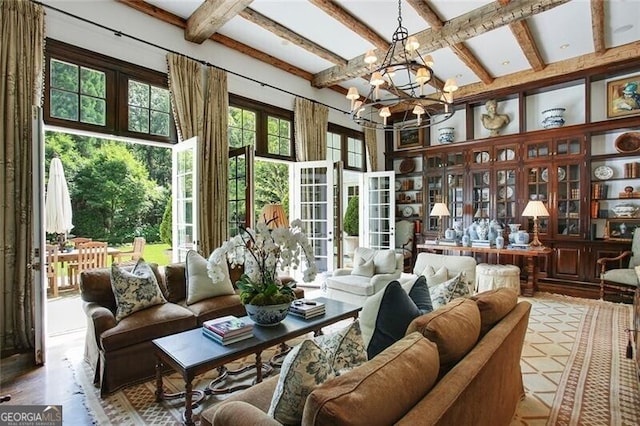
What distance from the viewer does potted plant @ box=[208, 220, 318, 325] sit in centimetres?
231

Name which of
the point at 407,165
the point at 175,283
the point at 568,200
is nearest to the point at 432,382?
the point at 175,283

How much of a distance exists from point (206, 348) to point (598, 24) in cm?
545

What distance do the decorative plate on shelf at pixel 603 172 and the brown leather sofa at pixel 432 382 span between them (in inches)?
183

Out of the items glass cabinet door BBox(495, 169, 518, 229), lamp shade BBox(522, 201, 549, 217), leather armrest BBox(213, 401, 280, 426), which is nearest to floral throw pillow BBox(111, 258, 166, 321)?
leather armrest BBox(213, 401, 280, 426)

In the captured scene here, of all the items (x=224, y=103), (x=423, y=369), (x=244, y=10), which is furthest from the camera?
(x=224, y=103)

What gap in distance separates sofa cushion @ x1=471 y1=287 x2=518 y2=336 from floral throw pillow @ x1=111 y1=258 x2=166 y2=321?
2.62 metres

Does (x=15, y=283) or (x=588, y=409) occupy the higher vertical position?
(x=15, y=283)

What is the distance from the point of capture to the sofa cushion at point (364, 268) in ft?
14.2

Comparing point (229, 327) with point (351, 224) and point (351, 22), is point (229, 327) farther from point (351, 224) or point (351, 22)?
point (351, 224)

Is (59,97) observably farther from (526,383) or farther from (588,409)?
(588,409)

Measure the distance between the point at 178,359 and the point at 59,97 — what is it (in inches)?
121

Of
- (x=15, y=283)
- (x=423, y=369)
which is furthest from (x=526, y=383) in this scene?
(x=15, y=283)

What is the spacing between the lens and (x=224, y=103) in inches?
178

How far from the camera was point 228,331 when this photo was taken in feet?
7.18
